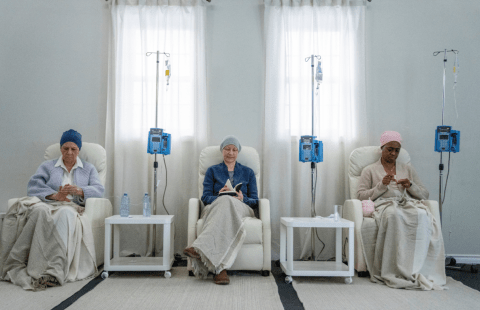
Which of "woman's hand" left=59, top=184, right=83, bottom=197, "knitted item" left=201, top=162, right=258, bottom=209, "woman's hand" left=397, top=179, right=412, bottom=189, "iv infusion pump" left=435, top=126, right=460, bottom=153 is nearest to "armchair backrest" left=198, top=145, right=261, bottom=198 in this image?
"knitted item" left=201, top=162, right=258, bottom=209

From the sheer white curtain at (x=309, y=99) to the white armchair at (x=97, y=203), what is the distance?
1.46 metres

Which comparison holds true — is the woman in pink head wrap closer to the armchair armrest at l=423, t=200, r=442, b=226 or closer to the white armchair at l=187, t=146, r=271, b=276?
the armchair armrest at l=423, t=200, r=442, b=226

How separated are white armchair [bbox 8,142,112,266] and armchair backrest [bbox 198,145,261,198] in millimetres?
824

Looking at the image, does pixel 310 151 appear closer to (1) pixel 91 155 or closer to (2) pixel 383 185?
(2) pixel 383 185

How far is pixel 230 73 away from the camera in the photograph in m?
4.06

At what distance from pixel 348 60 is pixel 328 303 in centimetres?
237

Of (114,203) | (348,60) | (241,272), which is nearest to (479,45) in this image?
(348,60)

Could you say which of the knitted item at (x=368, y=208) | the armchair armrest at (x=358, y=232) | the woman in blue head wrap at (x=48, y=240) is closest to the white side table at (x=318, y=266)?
the armchair armrest at (x=358, y=232)

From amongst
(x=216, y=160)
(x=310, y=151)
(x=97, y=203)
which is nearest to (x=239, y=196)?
(x=216, y=160)

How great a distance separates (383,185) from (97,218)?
7.43 ft

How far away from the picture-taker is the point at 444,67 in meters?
3.74

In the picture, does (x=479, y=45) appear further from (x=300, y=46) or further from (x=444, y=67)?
(x=300, y=46)

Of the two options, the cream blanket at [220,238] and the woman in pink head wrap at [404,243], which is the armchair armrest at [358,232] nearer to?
the woman in pink head wrap at [404,243]

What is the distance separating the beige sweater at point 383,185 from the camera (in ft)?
10.8
